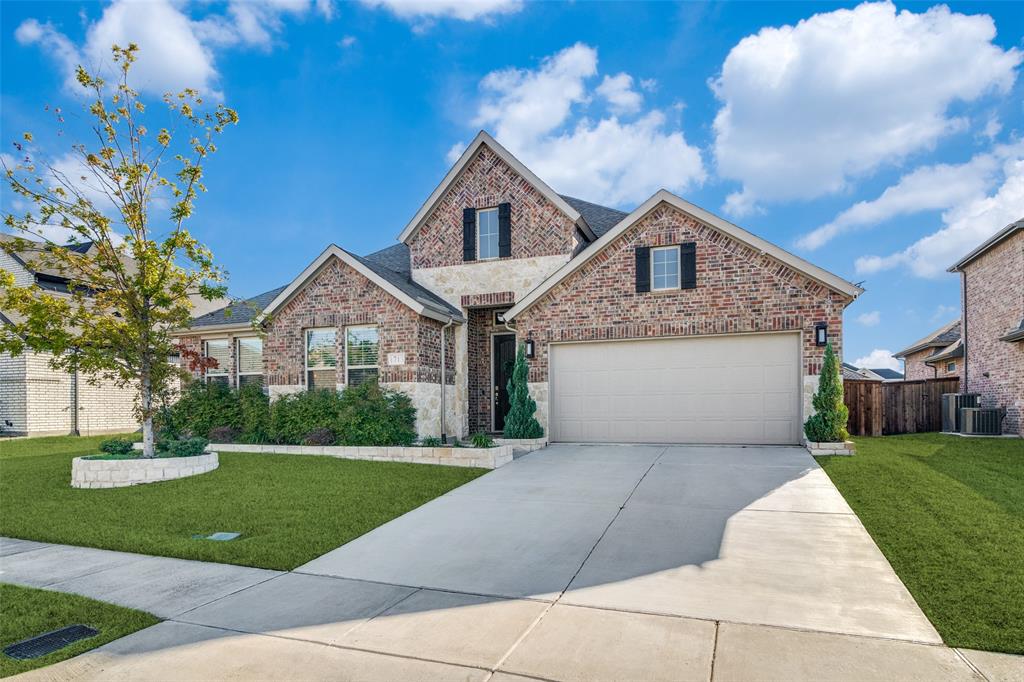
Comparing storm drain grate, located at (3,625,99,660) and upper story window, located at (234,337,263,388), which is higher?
upper story window, located at (234,337,263,388)

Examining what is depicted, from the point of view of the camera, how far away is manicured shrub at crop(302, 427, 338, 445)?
1225 centimetres

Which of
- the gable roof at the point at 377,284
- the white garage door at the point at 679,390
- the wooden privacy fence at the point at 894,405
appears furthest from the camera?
the wooden privacy fence at the point at 894,405

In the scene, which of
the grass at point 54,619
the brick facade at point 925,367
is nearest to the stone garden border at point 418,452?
the grass at point 54,619

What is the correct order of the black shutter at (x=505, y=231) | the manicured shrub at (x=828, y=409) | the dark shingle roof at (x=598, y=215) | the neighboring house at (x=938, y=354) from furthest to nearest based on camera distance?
the neighboring house at (x=938, y=354), the dark shingle roof at (x=598, y=215), the black shutter at (x=505, y=231), the manicured shrub at (x=828, y=409)

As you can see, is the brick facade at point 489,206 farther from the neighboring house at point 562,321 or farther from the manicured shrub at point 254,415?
the manicured shrub at point 254,415

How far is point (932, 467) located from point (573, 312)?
7.22 m

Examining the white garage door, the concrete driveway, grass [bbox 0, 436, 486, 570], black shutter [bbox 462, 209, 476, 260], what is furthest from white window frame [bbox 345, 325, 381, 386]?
the concrete driveway

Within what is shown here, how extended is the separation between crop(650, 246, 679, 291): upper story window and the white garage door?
124 centimetres

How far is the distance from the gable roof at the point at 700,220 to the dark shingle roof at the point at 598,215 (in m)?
3.48

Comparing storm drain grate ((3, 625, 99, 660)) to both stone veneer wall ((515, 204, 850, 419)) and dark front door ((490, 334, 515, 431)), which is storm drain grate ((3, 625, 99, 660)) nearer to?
stone veneer wall ((515, 204, 850, 419))

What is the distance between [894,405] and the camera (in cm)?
Result: 1616

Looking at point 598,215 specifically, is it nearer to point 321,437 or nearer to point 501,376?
point 501,376

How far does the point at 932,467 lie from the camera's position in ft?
31.4

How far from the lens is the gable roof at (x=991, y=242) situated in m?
14.5
